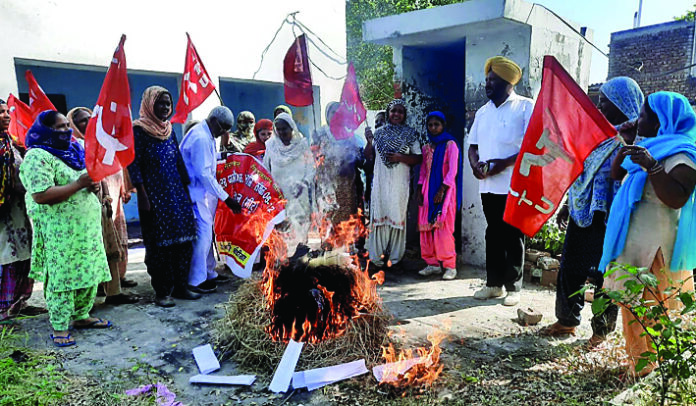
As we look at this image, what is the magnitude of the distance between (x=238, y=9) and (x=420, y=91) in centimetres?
469

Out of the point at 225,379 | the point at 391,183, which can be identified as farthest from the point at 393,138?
the point at 225,379

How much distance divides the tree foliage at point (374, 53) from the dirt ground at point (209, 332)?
13.1m

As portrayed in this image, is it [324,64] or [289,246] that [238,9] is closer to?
[324,64]

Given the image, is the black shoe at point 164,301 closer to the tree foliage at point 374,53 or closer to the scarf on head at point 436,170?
the scarf on head at point 436,170

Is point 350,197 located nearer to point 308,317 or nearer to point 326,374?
point 308,317

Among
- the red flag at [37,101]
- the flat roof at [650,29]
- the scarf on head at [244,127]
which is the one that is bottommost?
the scarf on head at [244,127]

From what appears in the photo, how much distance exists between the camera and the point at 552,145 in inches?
122

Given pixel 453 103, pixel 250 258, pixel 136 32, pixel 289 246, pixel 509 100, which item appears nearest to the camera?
pixel 509 100

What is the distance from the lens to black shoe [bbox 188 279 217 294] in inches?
203

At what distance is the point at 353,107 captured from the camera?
611cm

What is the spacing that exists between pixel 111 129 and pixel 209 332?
185cm

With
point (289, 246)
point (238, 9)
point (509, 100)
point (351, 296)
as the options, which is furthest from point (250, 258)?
point (238, 9)

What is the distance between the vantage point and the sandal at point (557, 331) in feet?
12.5

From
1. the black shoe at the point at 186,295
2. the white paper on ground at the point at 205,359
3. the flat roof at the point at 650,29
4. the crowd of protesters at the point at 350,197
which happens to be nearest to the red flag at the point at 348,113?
the crowd of protesters at the point at 350,197
